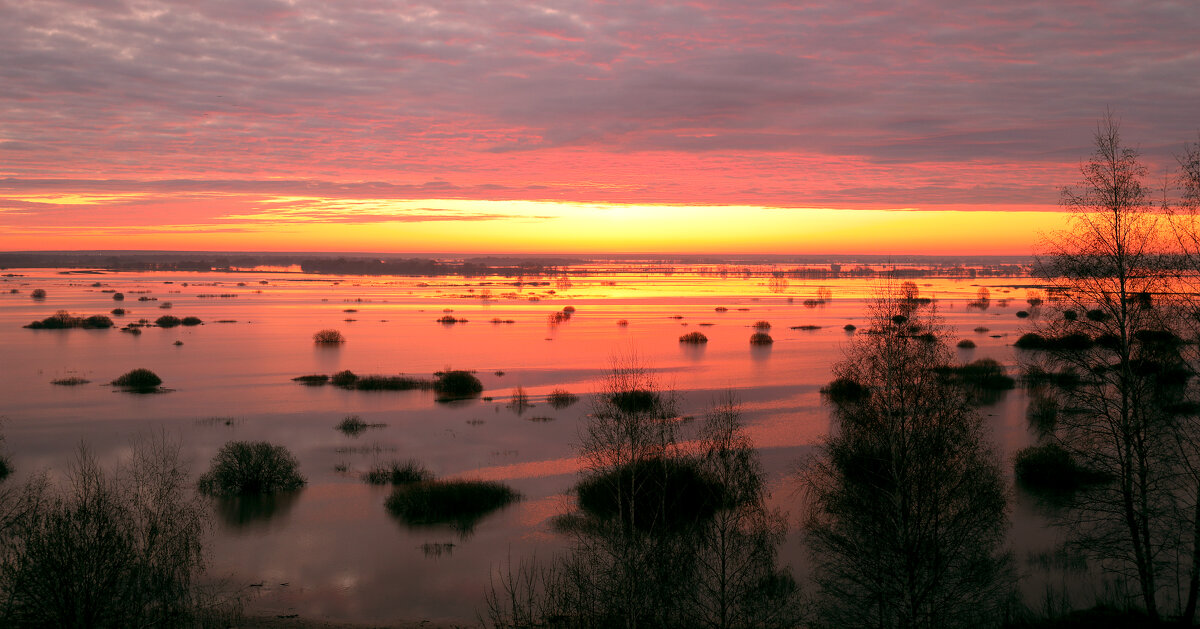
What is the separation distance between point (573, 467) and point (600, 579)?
11.4m

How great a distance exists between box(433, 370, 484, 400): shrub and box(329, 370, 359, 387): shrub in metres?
4.52

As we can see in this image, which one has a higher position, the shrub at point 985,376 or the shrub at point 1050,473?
the shrub at point 985,376

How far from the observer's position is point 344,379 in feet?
136

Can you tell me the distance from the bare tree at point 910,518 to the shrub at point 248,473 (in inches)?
576

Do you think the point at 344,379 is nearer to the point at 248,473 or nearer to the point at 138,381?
the point at 138,381

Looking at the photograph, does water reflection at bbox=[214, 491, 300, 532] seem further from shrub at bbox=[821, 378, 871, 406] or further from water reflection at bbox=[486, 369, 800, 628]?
shrub at bbox=[821, 378, 871, 406]

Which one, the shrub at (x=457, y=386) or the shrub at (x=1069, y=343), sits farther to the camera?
the shrub at (x=457, y=386)

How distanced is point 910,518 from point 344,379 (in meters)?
32.5

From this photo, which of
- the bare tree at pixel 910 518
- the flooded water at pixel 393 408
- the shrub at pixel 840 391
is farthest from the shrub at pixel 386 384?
the bare tree at pixel 910 518

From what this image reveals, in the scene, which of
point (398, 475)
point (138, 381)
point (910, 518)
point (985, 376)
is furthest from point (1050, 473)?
point (138, 381)

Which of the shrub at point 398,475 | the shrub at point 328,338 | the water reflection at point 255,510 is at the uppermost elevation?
the shrub at point 328,338

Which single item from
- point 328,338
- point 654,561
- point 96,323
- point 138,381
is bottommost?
point 654,561

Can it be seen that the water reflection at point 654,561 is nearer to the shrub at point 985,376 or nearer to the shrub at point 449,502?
the shrub at point 449,502

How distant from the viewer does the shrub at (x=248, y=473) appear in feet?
74.8
